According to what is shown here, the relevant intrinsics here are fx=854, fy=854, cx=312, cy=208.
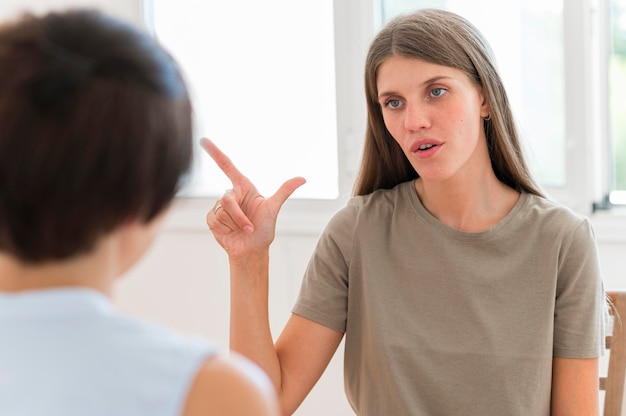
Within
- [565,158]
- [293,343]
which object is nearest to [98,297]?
[293,343]

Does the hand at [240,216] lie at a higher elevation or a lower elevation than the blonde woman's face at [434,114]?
lower

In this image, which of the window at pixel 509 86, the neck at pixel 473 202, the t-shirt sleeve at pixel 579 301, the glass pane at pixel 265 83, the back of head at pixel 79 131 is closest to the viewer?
the back of head at pixel 79 131

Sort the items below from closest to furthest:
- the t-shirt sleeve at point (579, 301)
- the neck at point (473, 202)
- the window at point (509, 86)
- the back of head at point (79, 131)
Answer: the back of head at point (79, 131)
the t-shirt sleeve at point (579, 301)
the neck at point (473, 202)
the window at point (509, 86)

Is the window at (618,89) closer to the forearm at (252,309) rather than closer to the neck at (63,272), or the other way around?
the forearm at (252,309)

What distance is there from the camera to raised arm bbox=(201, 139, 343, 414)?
1.47 m

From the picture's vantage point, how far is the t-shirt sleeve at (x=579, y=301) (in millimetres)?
1434

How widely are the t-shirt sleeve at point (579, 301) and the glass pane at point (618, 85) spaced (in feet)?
3.55

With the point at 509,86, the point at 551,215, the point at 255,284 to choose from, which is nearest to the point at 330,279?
the point at 255,284

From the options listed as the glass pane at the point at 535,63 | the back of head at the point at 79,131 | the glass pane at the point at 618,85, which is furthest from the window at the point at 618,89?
the back of head at the point at 79,131

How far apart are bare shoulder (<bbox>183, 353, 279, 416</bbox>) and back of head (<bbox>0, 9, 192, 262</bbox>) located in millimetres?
129

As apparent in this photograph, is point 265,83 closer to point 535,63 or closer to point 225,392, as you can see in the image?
point 535,63

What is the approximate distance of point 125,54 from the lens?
0.61 meters

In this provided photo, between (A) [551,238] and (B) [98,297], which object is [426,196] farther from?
(B) [98,297]

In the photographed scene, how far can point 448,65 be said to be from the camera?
57.3 inches
